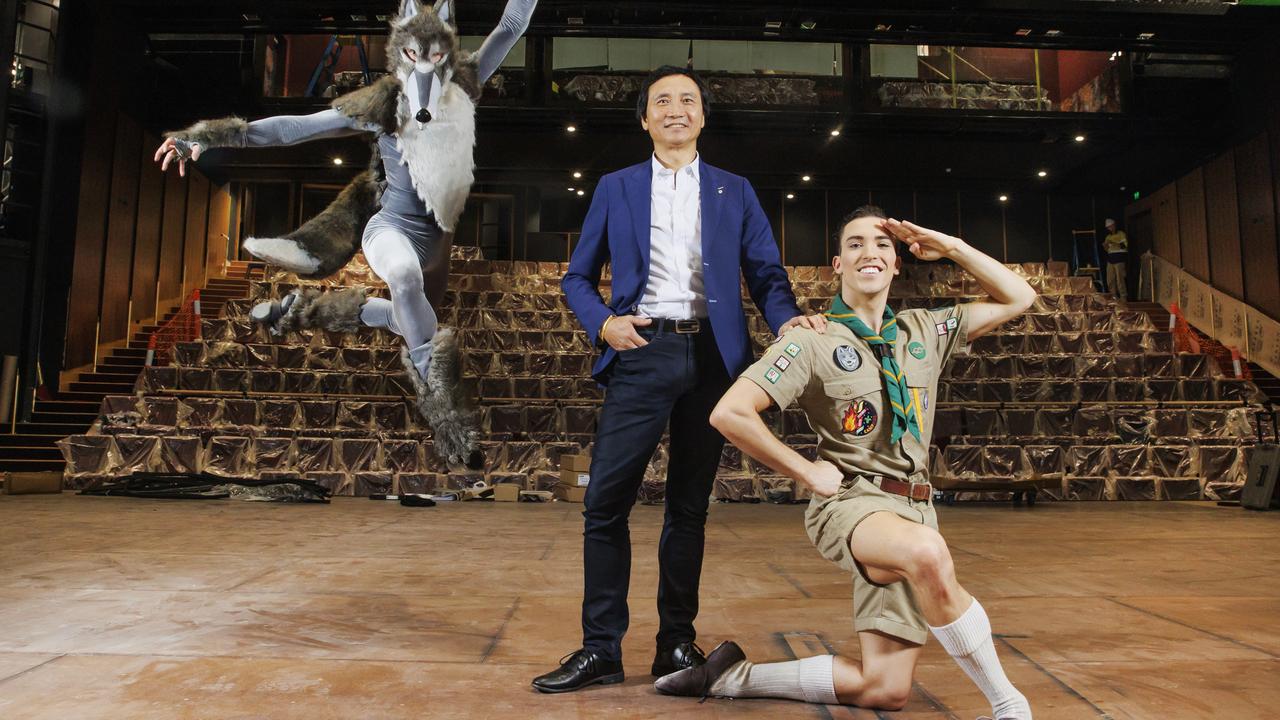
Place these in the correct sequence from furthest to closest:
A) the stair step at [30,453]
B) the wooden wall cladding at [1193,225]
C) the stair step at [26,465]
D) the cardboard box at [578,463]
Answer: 1. the wooden wall cladding at [1193,225]
2. the stair step at [30,453]
3. the stair step at [26,465]
4. the cardboard box at [578,463]

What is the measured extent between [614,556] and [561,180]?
12.3 meters

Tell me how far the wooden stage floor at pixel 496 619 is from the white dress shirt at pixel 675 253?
2.79 feet

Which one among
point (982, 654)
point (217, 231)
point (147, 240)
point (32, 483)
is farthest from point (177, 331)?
point (982, 654)

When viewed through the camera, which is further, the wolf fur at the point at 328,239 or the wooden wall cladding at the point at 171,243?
the wooden wall cladding at the point at 171,243

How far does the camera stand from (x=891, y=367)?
1627 mm

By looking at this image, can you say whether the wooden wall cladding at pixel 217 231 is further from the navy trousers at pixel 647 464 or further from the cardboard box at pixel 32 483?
the navy trousers at pixel 647 464

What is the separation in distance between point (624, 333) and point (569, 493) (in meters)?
5.47

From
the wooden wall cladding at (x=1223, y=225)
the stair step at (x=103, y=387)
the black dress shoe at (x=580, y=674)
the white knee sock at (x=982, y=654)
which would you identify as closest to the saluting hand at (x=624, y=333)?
the black dress shoe at (x=580, y=674)

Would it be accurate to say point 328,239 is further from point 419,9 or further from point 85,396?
point 85,396

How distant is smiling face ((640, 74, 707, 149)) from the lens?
183 centimetres

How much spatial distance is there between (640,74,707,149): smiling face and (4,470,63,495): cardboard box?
24.0 feet

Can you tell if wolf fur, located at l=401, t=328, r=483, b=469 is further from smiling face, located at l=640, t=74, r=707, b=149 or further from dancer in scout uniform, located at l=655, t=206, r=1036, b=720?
smiling face, located at l=640, t=74, r=707, b=149

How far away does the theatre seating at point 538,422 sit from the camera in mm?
7203

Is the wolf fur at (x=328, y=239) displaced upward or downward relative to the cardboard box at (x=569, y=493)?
upward
